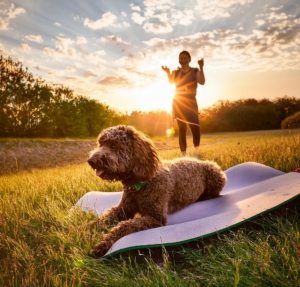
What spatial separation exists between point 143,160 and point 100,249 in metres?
1.02

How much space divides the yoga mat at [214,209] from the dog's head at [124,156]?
667mm

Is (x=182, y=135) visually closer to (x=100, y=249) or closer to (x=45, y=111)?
(x=100, y=249)

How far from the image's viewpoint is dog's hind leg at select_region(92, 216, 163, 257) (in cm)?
271

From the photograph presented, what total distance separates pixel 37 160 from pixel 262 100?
28.2 meters

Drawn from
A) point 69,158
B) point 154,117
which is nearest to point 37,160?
point 69,158

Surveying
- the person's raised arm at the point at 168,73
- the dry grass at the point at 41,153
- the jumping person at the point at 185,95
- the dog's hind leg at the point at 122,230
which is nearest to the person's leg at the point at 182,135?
the jumping person at the point at 185,95

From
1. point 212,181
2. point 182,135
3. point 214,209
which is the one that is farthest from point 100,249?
point 182,135

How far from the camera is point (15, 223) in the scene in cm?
352

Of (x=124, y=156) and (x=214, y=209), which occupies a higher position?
(x=124, y=156)

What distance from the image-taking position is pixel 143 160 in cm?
319

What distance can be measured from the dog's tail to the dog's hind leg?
4.29ft

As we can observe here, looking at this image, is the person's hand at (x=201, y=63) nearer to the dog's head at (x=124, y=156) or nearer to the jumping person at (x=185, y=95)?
the jumping person at (x=185, y=95)

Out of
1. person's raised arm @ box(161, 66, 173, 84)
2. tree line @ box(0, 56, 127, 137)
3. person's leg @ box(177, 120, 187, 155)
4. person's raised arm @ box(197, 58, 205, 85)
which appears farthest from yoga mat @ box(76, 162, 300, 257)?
tree line @ box(0, 56, 127, 137)

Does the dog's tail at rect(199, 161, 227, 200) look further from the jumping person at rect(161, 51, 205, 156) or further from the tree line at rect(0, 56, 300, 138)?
the tree line at rect(0, 56, 300, 138)
